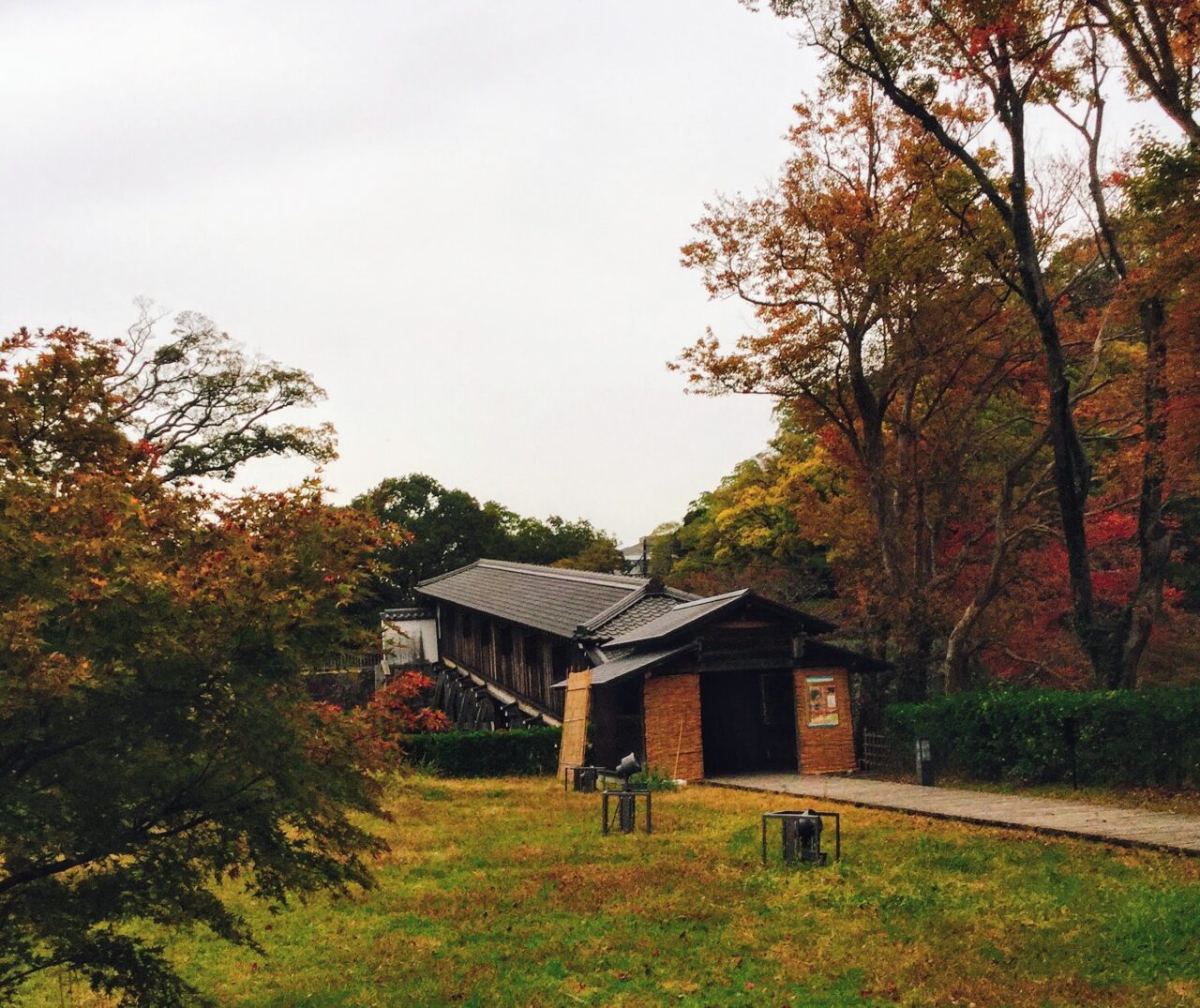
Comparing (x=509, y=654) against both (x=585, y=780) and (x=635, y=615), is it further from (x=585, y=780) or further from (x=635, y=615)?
(x=585, y=780)

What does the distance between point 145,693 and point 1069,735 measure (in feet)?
53.2

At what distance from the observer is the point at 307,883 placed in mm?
6777

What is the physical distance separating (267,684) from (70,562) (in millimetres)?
1317

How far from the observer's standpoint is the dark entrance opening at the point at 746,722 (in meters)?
26.6

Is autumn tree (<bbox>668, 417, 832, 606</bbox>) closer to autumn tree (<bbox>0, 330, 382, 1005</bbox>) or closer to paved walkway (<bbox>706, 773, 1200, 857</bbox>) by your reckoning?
paved walkway (<bbox>706, 773, 1200, 857</bbox>)

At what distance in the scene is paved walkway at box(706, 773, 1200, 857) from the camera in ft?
40.2

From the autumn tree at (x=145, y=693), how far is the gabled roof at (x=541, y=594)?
20.8 meters

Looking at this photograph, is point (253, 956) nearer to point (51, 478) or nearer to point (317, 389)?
point (51, 478)

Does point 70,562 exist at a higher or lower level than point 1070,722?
higher

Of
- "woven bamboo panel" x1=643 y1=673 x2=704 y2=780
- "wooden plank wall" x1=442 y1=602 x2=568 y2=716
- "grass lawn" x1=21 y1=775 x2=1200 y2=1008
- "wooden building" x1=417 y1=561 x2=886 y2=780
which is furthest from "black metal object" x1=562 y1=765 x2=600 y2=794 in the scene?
"grass lawn" x1=21 y1=775 x2=1200 y2=1008

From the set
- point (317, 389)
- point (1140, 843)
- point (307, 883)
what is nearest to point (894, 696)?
point (1140, 843)

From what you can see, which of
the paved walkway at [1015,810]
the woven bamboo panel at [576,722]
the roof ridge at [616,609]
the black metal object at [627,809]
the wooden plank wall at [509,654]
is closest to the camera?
the paved walkway at [1015,810]

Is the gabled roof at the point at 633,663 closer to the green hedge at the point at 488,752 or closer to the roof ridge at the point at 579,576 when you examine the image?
the green hedge at the point at 488,752

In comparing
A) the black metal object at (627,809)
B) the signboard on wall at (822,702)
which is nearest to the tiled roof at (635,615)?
the signboard on wall at (822,702)
